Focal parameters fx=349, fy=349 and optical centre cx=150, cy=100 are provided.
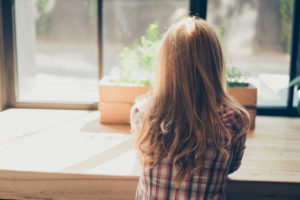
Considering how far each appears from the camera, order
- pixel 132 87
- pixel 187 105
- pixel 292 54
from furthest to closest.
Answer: pixel 292 54 → pixel 132 87 → pixel 187 105

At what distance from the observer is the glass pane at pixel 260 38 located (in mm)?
2715

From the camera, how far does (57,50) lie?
2.85 meters

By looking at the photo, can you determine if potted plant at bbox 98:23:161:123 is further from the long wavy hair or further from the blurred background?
the long wavy hair

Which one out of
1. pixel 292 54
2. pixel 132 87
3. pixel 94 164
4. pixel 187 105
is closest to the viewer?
pixel 187 105

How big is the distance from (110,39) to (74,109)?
0.65 metres

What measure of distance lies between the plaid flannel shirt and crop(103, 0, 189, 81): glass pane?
1544 millimetres

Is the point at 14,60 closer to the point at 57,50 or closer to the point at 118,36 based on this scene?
the point at 57,50

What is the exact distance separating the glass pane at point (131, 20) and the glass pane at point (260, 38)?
1.04ft

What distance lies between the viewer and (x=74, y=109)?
2896mm

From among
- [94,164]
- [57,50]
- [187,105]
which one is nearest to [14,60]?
[57,50]

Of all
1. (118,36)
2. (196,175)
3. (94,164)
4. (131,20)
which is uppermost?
(131,20)

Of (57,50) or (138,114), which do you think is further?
(57,50)

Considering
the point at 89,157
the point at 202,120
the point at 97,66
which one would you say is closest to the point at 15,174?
the point at 89,157

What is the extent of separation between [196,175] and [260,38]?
186 centimetres
